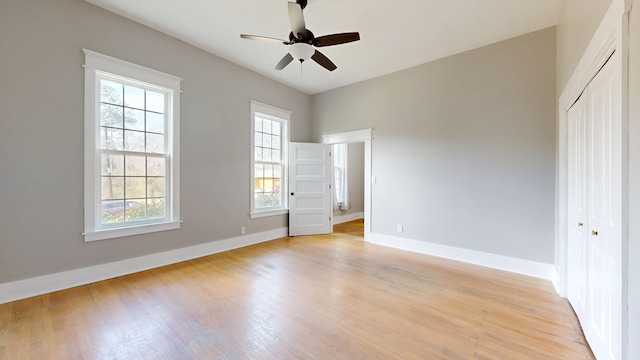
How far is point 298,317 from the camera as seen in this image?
216 centimetres

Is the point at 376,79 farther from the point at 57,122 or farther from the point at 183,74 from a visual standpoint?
the point at 57,122

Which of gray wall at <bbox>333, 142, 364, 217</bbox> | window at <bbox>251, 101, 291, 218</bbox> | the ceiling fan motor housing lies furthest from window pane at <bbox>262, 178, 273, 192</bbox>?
the ceiling fan motor housing

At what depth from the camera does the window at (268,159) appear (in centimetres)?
460

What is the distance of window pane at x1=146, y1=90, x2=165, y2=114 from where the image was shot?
11.0 feet

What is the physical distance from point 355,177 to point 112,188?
549cm

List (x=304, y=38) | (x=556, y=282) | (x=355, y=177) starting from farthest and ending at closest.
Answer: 1. (x=355, y=177)
2. (x=556, y=282)
3. (x=304, y=38)

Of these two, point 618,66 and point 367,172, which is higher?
point 618,66

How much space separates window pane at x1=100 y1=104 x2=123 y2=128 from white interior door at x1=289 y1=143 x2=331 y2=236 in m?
2.80

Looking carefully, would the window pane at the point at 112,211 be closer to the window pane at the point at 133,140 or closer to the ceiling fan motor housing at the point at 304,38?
the window pane at the point at 133,140

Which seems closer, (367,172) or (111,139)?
(111,139)

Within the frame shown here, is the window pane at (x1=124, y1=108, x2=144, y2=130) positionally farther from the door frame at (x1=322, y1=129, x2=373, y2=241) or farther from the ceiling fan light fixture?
the door frame at (x1=322, y1=129, x2=373, y2=241)

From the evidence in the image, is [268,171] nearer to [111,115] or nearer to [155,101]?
[155,101]

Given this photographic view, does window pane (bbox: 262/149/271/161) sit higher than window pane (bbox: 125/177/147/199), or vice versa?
window pane (bbox: 262/149/271/161)

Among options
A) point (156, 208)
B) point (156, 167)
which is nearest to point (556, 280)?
point (156, 208)
